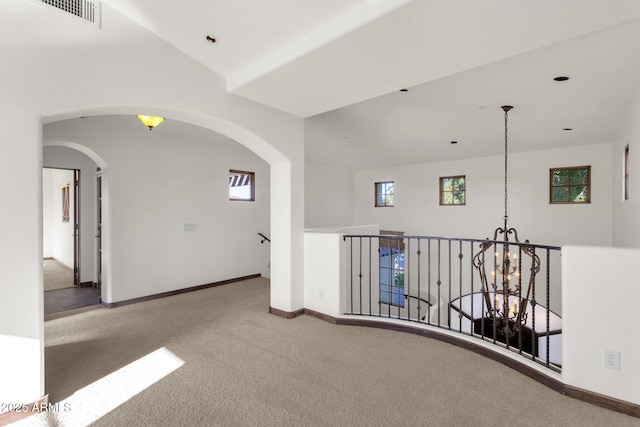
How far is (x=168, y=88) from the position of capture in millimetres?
2963

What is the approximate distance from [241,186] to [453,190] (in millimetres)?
5051

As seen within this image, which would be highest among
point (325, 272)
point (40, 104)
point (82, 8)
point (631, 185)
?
point (82, 8)

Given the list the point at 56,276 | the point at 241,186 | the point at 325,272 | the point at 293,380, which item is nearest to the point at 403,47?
the point at 325,272

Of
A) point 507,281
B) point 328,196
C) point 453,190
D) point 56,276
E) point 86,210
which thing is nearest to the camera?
point 507,281

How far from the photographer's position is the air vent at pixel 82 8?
2.31 metres

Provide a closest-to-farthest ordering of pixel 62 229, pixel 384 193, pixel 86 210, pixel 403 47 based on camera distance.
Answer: pixel 403 47
pixel 86 210
pixel 62 229
pixel 384 193

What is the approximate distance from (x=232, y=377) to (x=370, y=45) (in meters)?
2.89

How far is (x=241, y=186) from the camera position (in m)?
6.46

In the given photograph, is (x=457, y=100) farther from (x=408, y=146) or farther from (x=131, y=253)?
(x=131, y=253)

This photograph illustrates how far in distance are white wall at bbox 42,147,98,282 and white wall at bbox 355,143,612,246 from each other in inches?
253

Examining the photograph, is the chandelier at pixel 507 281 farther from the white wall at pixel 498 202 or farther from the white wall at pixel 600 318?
the white wall at pixel 498 202

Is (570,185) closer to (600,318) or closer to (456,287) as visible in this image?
(456,287)

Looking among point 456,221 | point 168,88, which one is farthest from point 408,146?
point 168,88

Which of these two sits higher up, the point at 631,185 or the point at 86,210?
the point at 631,185
